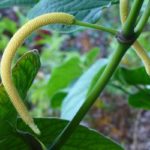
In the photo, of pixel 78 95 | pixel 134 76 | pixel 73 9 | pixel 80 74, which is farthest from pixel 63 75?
pixel 73 9

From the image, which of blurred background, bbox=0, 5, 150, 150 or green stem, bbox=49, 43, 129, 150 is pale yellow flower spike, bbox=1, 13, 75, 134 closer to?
green stem, bbox=49, 43, 129, 150

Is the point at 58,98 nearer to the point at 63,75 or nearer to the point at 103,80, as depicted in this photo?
the point at 63,75

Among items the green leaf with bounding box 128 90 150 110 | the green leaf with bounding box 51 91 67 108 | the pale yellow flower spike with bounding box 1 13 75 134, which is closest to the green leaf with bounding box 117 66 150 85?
the green leaf with bounding box 128 90 150 110

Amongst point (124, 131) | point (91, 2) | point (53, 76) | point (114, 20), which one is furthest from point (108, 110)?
point (91, 2)

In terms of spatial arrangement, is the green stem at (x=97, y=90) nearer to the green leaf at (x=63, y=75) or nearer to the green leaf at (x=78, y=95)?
the green leaf at (x=78, y=95)

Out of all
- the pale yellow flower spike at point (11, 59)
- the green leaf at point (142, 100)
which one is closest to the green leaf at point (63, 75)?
the green leaf at point (142, 100)

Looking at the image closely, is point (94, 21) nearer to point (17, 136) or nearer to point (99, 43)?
point (17, 136)

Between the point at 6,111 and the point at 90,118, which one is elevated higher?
the point at 6,111
